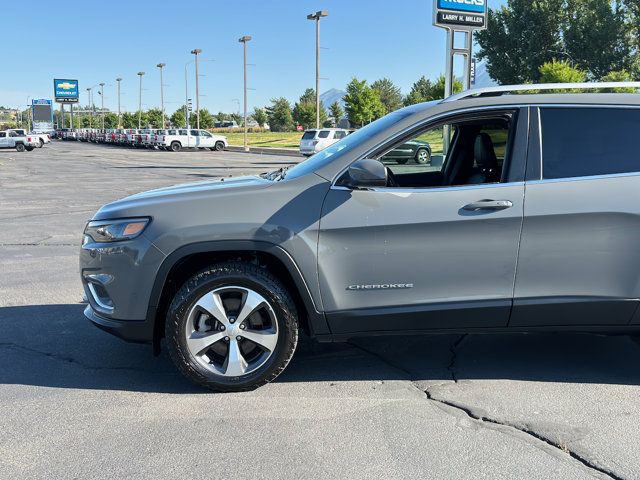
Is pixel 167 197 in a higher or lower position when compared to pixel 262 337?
higher

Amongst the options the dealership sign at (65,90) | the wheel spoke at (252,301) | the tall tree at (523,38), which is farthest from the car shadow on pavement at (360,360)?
the dealership sign at (65,90)

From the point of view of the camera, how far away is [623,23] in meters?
58.4

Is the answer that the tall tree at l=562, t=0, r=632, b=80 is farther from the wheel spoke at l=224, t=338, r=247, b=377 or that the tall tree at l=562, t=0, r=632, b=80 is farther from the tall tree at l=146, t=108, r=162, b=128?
the tall tree at l=146, t=108, r=162, b=128

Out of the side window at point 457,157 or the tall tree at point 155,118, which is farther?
the tall tree at point 155,118

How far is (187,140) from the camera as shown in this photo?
168ft

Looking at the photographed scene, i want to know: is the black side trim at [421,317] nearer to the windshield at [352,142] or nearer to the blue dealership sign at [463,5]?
the windshield at [352,142]

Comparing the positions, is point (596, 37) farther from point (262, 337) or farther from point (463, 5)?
point (262, 337)

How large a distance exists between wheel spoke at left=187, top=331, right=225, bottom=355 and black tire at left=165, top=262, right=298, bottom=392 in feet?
0.13

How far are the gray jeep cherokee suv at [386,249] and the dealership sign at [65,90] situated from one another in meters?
122

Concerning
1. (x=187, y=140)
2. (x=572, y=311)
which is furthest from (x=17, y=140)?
(x=572, y=311)

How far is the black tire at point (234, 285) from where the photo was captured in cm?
389

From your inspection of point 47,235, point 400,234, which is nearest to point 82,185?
point 47,235

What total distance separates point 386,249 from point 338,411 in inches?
39.9

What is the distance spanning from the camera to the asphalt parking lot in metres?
3.17
